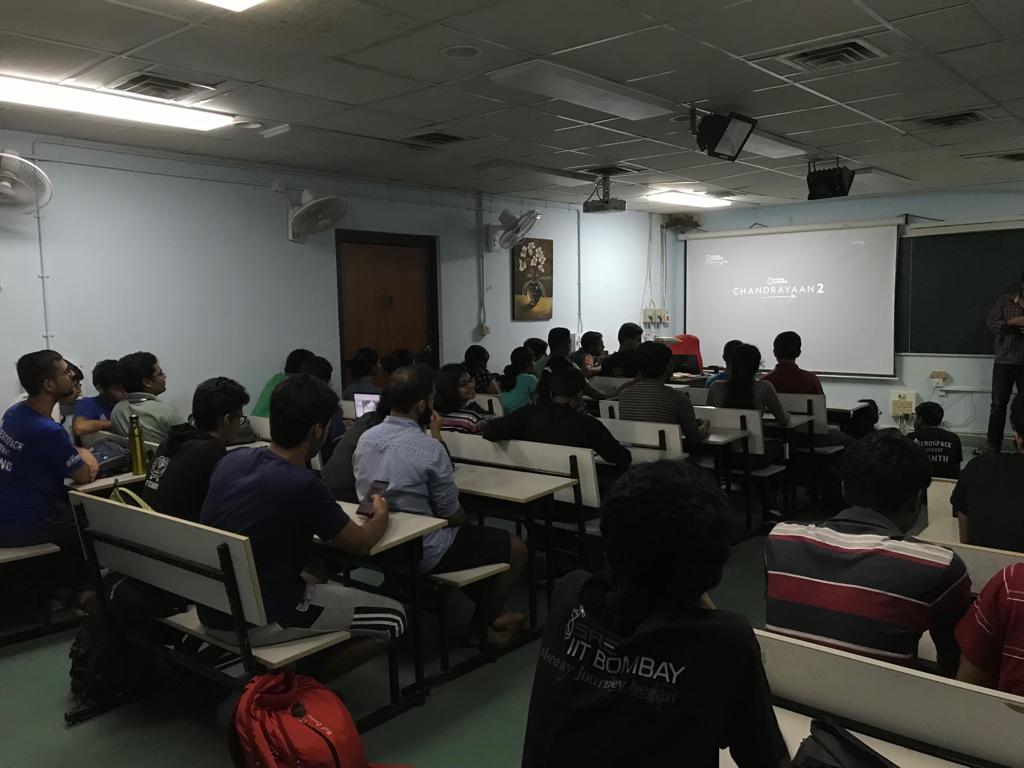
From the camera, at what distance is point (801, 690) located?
5.30ft

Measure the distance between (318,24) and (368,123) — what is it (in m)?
1.74

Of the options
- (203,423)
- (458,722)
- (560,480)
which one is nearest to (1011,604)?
(458,722)

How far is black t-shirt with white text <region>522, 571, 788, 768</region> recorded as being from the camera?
1.11 metres

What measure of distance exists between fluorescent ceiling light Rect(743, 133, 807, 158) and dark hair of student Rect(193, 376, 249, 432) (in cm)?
401

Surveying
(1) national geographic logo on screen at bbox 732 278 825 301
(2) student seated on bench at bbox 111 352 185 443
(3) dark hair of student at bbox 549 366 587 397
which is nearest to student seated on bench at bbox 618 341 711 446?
(3) dark hair of student at bbox 549 366 587 397

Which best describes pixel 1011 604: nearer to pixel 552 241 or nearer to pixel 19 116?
pixel 19 116

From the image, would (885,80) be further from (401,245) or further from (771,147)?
(401,245)

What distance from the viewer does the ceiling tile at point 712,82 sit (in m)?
3.92

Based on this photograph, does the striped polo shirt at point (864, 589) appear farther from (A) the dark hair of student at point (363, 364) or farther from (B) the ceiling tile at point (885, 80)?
(A) the dark hair of student at point (363, 364)

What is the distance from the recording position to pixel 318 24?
3.18m

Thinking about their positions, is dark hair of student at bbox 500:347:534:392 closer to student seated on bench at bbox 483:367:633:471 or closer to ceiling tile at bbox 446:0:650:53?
student seated on bench at bbox 483:367:633:471

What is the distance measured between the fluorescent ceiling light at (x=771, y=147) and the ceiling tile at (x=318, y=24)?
306 cm

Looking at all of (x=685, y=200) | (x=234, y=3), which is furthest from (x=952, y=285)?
(x=234, y=3)

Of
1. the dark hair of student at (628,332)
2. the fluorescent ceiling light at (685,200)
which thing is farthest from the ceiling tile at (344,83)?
the fluorescent ceiling light at (685,200)
